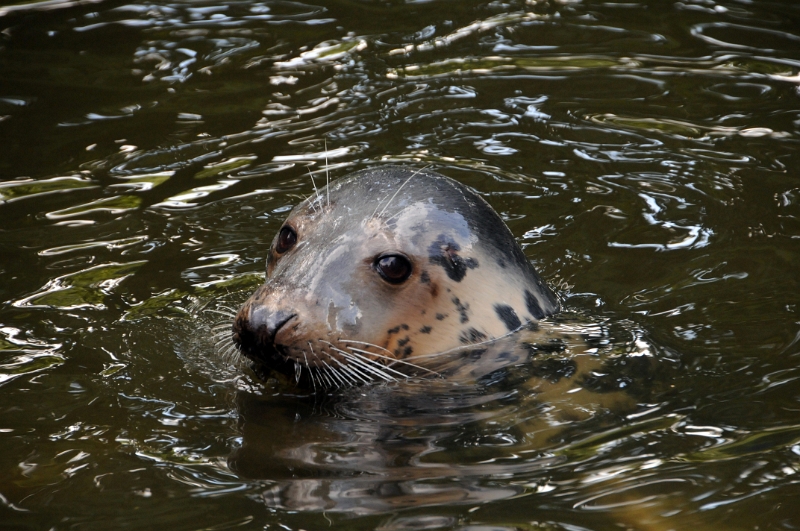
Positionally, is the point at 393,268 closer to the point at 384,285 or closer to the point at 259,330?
the point at 384,285

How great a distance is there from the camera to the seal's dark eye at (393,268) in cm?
420

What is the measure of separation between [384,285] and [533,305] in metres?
0.71

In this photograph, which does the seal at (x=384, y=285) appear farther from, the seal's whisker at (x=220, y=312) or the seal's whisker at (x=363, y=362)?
the seal's whisker at (x=220, y=312)

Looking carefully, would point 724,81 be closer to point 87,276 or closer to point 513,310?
point 513,310

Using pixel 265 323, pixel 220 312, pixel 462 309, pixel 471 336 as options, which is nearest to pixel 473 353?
pixel 471 336

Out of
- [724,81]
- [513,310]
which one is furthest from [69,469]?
[724,81]

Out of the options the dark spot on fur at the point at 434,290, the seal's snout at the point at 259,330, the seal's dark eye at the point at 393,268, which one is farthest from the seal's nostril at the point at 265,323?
the dark spot on fur at the point at 434,290

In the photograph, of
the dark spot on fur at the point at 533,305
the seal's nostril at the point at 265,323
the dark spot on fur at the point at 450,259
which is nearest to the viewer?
the seal's nostril at the point at 265,323

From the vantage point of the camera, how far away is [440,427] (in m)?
3.78

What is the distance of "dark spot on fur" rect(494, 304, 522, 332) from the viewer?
4348mm

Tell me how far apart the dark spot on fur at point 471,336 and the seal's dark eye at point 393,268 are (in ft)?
1.06

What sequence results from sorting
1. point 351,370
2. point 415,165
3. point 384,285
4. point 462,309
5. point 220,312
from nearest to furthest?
point 351,370 < point 384,285 < point 462,309 < point 220,312 < point 415,165

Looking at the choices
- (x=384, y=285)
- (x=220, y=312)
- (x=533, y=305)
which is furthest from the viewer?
(x=220, y=312)

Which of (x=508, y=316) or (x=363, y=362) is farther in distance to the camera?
(x=508, y=316)
